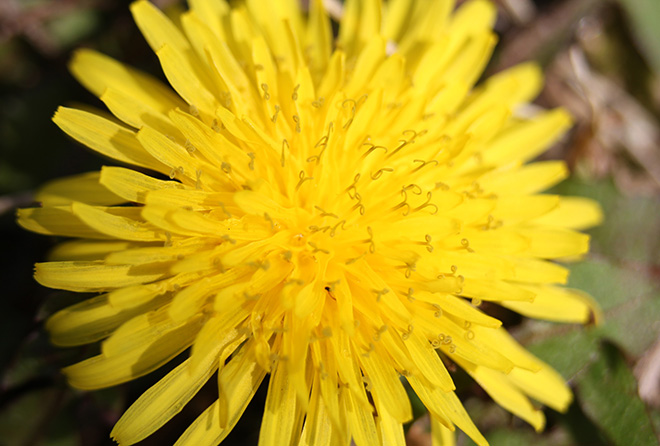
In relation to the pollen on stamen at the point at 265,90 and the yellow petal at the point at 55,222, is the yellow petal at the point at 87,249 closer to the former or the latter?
the yellow petal at the point at 55,222

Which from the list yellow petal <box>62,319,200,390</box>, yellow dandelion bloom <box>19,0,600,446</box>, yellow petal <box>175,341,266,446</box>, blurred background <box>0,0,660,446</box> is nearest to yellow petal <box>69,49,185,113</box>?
yellow dandelion bloom <box>19,0,600,446</box>

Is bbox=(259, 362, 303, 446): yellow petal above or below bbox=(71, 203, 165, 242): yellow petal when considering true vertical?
below

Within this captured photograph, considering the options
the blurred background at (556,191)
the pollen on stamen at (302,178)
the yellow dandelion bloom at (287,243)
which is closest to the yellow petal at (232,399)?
the yellow dandelion bloom at (287,243)

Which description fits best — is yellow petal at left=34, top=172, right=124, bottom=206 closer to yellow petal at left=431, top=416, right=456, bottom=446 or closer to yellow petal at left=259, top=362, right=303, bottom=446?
yellow petal at left=259, top=362, right=303, bottom=446

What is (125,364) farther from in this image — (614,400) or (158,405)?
(614,400)

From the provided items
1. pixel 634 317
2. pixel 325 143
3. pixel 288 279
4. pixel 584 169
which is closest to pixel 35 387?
pixel 288 279

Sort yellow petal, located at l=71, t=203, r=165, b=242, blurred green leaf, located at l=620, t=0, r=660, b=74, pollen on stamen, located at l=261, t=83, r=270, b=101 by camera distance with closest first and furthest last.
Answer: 1. yellow petal, located at l=71, t=203, r=165, b=242
2. pollen on stamen, located at l=261, t=83, r=270, b=101
3. blurred green leaf, located at l=620, t=0, r=660, b=74

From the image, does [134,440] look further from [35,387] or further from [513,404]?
[513,404]

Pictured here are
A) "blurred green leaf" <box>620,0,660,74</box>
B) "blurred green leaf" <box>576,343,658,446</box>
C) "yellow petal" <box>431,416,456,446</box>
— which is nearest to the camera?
"yellow petal" <box>431,416,456,446</box>
